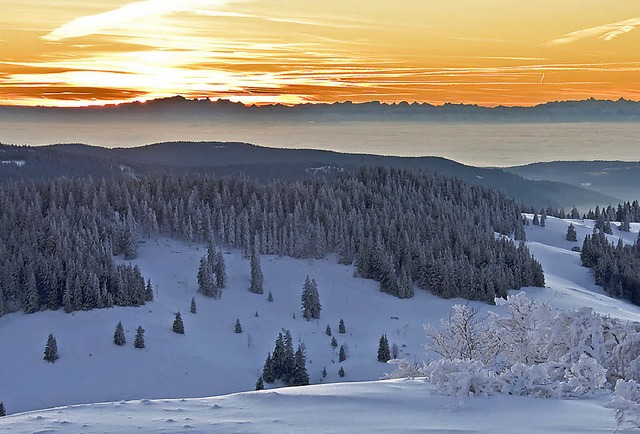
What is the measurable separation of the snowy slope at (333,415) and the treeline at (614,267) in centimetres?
10783

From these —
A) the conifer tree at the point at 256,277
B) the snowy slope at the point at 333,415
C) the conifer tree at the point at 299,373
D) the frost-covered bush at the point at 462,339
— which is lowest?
the conifer tree at the point at 299,373

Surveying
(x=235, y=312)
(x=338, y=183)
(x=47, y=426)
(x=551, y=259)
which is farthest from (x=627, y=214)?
(x=47, y=426)

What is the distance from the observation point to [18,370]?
70.1m

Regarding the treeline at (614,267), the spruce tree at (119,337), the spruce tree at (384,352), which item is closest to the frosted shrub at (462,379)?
the spruce tree at (384,352)

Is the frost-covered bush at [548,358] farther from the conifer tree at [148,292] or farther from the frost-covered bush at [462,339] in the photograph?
the conifer tree at [148,292]

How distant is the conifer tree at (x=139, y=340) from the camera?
245 ft

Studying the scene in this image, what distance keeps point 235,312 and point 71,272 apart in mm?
19070

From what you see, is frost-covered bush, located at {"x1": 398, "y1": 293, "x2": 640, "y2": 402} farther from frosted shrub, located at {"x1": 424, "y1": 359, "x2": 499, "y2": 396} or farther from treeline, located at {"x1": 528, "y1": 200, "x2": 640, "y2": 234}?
treeline, located at {"x1": 528, "y1": 200, "x2": 640, "y2": 234}

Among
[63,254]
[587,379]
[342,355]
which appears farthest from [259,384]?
[587,379]

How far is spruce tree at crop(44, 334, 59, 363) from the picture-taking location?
7094cm

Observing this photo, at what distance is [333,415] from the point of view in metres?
15.4

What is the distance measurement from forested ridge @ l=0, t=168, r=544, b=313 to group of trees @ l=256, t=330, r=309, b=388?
20763 millimetres

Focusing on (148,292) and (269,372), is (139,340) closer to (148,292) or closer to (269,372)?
(148,292)

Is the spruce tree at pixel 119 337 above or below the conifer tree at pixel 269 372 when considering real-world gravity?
A: above
